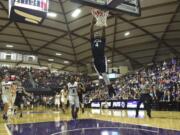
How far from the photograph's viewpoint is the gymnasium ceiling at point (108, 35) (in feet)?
83.4

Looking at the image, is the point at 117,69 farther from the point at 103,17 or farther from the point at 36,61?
the point at 103,17

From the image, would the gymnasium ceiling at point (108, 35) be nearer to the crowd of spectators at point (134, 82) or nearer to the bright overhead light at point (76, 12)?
the bright overhead light at point (76, 12)

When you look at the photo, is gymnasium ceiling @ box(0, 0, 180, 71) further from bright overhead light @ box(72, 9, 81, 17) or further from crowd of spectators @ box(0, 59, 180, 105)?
crowd of spectators @ box(0, 59, 180, 105)

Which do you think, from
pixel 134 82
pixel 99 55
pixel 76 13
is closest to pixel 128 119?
pixel 99 55

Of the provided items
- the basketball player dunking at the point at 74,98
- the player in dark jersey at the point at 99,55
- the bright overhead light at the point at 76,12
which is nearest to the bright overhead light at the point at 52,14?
the bright overhead light at the point at 76,12

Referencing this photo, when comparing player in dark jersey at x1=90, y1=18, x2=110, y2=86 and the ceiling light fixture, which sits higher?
the ceiling light fixture

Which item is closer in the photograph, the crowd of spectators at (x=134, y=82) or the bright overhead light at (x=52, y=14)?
the crowd of spectators at (x=134, y=82)

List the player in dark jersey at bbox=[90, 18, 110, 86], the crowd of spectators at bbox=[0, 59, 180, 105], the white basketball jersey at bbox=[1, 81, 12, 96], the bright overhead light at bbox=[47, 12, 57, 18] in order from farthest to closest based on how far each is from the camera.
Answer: the bright overhead light at bbox=[47, 12, 57, 18]
the crowd of spectators at bbox=[0, 59, 180, 105]
the white basketball jersey at bbox=[1, 81, 12, 96]
the player in dark jersey at bbox=[90, 18, 110, 86]

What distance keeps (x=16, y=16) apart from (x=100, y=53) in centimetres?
321

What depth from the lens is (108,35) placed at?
3072 centimetres

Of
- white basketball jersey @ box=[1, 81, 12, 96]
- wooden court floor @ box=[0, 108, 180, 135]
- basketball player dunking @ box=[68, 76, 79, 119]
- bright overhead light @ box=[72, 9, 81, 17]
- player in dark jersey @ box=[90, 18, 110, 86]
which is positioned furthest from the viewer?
bright overhead light @ box=[72, 9, 81, 17]

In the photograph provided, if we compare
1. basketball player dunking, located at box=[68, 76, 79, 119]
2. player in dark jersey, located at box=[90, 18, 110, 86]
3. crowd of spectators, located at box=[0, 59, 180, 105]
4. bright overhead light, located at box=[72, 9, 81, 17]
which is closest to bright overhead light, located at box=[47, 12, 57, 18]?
bright overhead light, located at box=[72, 9, 81, 17]

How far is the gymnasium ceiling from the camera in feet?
83.4

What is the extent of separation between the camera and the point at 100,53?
9.62 metres
